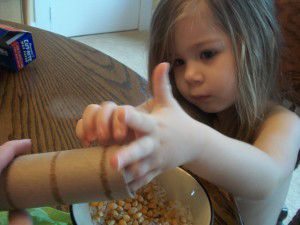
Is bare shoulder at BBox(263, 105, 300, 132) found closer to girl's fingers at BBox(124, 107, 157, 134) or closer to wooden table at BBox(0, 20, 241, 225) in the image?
wooden table at BBox(0, 20, 241, 225)

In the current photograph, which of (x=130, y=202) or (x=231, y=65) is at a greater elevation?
(x=231, y=65)

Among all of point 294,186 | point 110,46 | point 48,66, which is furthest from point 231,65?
point 110,46

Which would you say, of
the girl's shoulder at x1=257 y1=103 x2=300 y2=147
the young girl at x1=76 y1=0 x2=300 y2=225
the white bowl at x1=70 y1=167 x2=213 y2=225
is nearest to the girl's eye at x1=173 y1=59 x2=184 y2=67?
the young girl at x1=76 y1=0 x2=300 y2=225

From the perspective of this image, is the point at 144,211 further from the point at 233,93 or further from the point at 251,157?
the point at 233,93

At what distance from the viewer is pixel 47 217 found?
0.44m

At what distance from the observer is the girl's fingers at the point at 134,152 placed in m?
0.29

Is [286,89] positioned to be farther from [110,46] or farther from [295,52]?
[110,46]

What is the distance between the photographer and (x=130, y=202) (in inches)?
18.3

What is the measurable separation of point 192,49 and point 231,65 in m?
0.09

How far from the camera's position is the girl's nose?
68 centimetres

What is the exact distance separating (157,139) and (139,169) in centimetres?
4

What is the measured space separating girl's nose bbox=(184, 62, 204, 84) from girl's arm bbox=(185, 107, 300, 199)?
0.17m

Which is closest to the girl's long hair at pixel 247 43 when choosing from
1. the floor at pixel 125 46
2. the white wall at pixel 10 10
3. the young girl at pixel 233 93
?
the young girl at pixel 233 93

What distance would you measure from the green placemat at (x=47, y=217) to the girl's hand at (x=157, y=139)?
0.15 m
